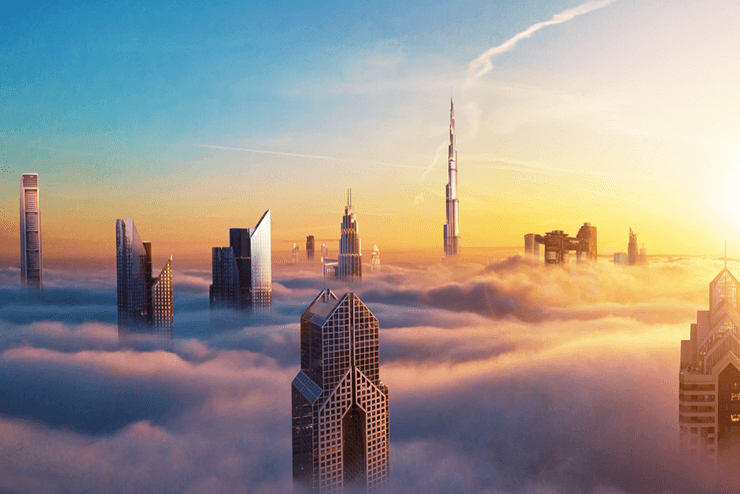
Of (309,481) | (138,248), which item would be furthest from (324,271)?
(138,248)

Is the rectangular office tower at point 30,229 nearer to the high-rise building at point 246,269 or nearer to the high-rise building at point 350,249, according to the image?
the high-rise building at point 246,269

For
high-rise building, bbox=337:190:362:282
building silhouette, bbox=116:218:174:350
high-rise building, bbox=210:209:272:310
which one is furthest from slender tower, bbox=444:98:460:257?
building silhouette, bbox=116:218:174:350

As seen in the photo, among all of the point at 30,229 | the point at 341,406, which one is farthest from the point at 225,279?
the point at 341,406

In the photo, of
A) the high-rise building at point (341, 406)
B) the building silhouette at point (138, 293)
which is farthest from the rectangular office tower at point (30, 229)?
the high-rise building at point (341, 406)

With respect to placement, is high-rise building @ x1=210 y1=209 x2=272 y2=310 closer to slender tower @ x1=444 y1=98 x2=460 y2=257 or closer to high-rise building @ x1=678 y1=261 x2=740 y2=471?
slender tower @ x1=444 y1=98 x2=460 y2=257

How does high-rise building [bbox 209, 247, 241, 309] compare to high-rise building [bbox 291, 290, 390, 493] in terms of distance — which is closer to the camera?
high-rise building [bbox 291, 290, 390, 493]
